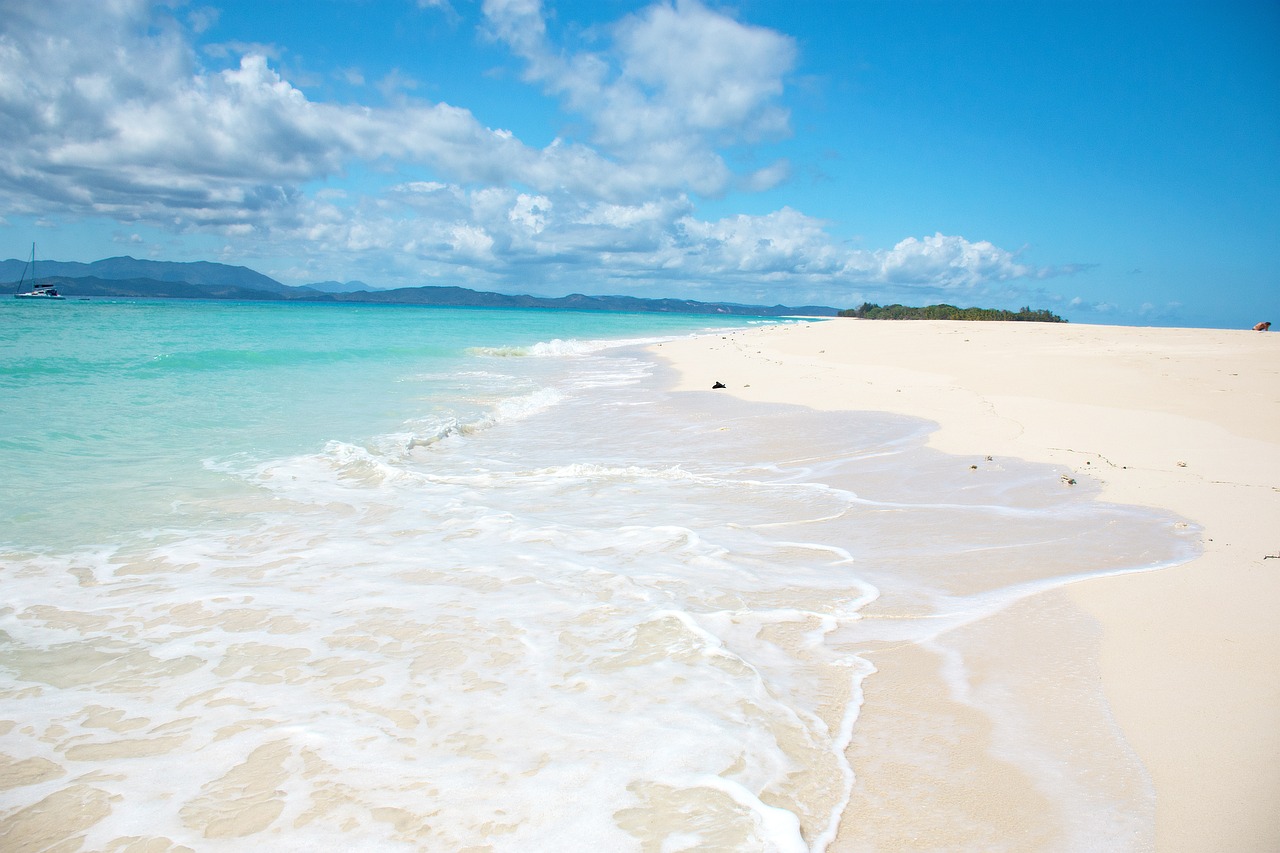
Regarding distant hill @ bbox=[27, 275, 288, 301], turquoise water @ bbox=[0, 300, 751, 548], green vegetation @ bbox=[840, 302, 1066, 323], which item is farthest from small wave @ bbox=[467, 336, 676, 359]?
distant hill @ bbox=[27, 275, 288, 301]

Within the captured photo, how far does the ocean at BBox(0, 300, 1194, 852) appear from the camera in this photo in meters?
2.50

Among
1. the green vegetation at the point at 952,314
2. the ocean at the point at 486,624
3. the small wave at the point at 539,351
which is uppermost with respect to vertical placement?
the green vegetation at the point at 952,314

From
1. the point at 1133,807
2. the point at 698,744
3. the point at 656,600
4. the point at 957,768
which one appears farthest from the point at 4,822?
the point at 1133,807

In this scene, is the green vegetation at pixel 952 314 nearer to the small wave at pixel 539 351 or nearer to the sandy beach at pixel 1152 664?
the small wave at pixel 539 351

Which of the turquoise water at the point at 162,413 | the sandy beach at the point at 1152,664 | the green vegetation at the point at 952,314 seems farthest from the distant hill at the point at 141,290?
the sandy beach at the point at 1152,664

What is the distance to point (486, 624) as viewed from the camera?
3979mm

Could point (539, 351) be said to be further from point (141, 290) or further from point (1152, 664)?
point (141, 290)

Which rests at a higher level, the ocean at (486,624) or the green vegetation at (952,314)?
the green vegetation at (952,314)

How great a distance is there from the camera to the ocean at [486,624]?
2496 millimetres

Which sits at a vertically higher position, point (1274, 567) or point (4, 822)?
point (1274, 567)

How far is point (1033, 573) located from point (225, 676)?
524 centimetres

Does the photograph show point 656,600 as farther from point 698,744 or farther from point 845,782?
point 845,782

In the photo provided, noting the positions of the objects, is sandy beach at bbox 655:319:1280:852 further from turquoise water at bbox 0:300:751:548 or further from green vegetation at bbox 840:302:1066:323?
green vegetation at bbox 840:302:1066:323

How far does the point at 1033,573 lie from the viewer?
461cm
